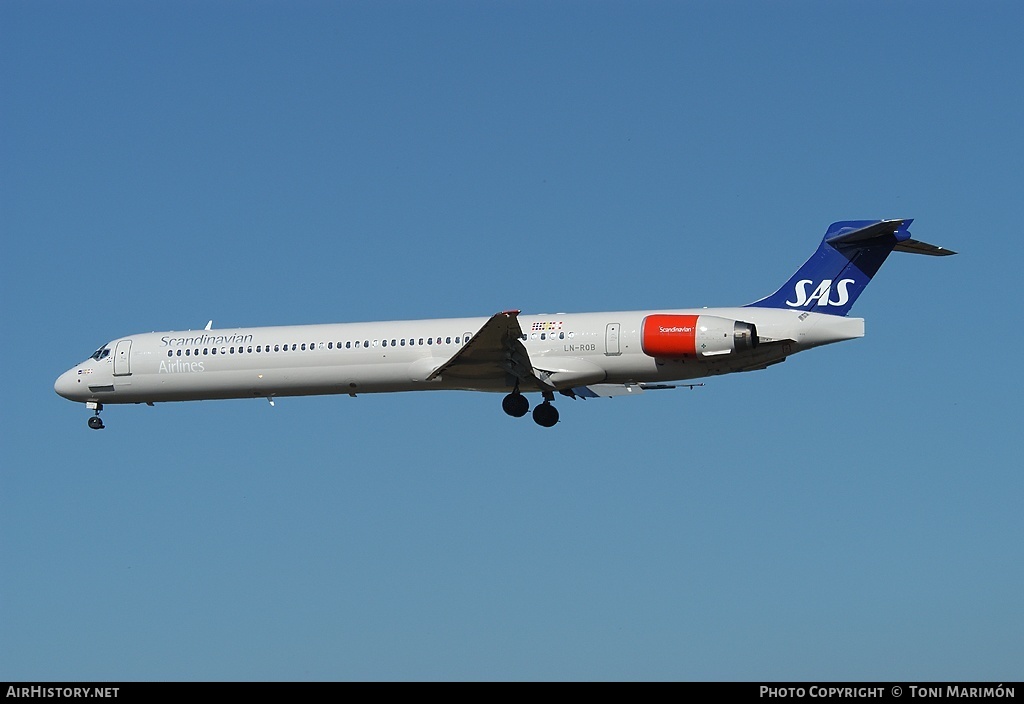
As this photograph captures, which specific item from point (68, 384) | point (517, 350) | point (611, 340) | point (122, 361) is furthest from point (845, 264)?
point (68, 384)

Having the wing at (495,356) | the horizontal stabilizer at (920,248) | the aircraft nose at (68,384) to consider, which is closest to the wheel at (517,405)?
the wing at (495,356)

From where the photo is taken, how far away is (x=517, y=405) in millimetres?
34688

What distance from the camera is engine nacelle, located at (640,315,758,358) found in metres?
31.6

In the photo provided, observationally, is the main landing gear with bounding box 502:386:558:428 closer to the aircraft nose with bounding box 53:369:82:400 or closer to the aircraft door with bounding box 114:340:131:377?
the aircraft door with bounding box 114:340:131:377

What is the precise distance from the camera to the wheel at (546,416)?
3506 centimetres

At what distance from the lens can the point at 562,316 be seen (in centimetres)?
3428

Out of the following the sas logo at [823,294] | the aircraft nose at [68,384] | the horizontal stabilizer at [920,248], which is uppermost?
the aircraft nose at [68,384]

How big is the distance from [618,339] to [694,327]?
195 cm

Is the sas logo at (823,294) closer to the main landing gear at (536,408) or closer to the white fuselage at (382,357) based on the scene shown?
the white fuselage at (382,357)

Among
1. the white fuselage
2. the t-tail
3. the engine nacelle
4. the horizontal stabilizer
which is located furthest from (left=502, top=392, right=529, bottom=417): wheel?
the horizontal stabilizer

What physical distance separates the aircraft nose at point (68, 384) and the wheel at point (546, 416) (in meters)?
12.3

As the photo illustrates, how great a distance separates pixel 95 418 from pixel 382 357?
8310 mm
